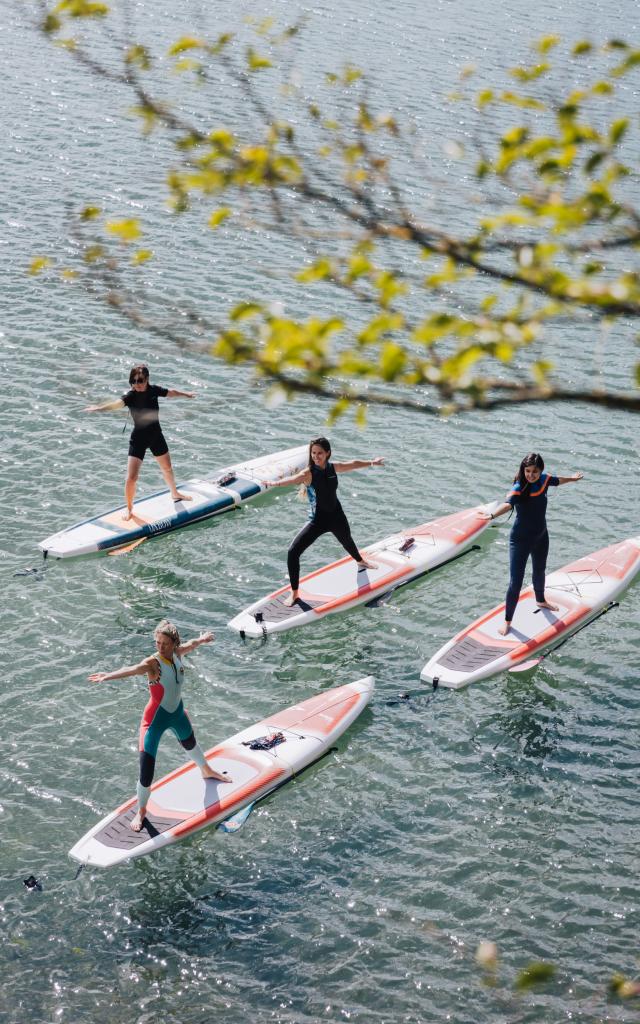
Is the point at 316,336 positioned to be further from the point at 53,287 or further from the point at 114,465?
the point at 53,287

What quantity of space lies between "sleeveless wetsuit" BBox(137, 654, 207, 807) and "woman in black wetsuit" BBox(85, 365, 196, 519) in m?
5.96

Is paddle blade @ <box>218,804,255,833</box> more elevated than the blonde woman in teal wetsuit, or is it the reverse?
the blonde woman in teal wetsuit

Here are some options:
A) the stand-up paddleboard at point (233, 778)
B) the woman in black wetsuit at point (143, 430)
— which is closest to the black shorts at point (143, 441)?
the woman in black wetsuit at point (143, 430)

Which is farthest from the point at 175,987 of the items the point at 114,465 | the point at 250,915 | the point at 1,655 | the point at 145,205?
the point at 145,205

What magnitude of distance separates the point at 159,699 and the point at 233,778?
5.36 feet

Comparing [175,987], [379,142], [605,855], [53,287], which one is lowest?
[175,987]

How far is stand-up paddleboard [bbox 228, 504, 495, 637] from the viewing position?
16438 mm

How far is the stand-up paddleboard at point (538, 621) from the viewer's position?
1542 cm

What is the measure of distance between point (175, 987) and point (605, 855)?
4.74 m

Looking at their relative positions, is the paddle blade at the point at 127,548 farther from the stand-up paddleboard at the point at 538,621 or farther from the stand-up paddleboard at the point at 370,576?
the stand-up paddleboard at the point at 538,621

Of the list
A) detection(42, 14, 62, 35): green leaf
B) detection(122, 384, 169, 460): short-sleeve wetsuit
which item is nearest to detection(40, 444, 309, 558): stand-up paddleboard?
detection(122, 384, 169, 460): short-sleeve wetsuit

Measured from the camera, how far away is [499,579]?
17938 millimetres

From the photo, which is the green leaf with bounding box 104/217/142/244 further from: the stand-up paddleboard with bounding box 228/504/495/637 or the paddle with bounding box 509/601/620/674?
the paddle with bounding box 509/601/620/674

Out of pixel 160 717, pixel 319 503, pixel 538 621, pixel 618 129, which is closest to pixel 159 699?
pixel 160 717
